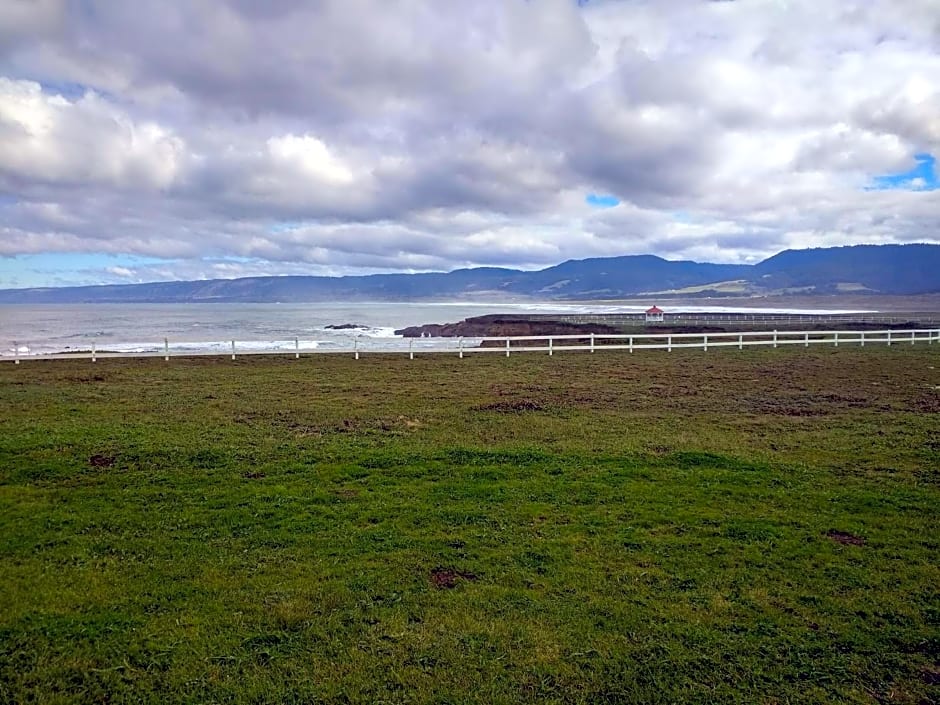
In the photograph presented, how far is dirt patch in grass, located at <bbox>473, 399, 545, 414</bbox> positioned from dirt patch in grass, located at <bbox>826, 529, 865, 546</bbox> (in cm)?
747

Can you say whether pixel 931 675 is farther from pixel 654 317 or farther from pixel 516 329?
pixel 654 317

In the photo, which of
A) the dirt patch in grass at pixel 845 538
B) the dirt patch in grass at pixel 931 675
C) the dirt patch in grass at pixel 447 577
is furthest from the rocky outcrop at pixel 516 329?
the dirt patch in grass at pixel 931 675

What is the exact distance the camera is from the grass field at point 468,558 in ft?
13.7

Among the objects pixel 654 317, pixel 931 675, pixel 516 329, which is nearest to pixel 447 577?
pixel 931 675

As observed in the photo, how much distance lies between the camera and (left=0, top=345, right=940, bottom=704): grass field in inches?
164

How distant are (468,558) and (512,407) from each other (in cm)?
817

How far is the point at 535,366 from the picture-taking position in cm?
2384

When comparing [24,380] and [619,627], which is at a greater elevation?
[24,380]

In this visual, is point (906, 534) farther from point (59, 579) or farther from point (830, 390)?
point (830, 390)

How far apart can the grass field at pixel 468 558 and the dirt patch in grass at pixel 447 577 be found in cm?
3

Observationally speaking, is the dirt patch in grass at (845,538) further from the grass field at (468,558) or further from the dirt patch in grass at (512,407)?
the dirt patch in grass at (512,407)

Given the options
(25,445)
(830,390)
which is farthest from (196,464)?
(830,390)

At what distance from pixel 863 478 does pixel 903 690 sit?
17.1ft

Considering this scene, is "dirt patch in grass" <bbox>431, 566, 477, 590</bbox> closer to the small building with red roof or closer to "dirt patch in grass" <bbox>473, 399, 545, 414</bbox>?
"dirt patch in grass" <bbox>473, 399, 545, 414</bbox>
